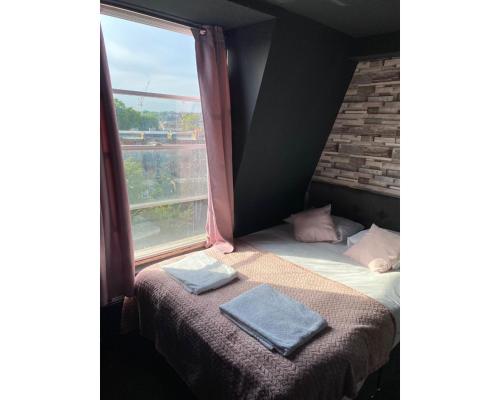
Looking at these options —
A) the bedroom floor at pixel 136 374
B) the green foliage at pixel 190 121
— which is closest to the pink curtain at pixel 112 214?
the bedroom floor at pixel 136 374

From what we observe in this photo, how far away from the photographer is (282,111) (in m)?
2.67

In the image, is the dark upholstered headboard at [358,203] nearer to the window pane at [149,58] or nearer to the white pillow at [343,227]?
the white pillow at [343,227]

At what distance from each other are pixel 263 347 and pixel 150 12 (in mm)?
2178

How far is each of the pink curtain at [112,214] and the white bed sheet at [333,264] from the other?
1.14m

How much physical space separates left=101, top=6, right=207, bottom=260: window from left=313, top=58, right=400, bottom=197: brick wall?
143 centimetres

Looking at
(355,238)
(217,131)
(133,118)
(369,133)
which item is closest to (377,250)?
(355,238)

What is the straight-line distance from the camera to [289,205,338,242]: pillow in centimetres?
299

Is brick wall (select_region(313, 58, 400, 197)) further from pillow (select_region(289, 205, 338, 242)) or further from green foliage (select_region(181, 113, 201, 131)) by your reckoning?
green foliage (select_region(181, 113, 201, 131))

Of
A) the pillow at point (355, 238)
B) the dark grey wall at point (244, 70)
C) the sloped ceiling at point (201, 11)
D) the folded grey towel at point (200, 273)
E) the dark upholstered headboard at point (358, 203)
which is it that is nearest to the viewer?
the sloped ceiling at point (201, 11)

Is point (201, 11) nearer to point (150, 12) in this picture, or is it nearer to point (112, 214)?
point (150, 12)

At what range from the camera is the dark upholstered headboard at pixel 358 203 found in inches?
116
